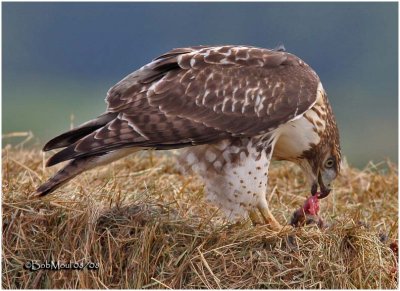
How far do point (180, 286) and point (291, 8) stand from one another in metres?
92.2

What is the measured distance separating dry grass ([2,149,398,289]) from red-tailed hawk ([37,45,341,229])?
263mm

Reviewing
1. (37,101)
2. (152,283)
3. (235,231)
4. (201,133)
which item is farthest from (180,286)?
(37,101)

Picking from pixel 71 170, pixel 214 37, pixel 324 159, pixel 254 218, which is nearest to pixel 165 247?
pixel 71 170

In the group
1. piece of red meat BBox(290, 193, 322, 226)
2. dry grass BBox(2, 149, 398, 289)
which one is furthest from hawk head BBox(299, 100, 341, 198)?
dry grass BBox(2, 149, 398, 289)

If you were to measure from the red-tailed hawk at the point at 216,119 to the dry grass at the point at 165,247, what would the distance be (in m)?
0.26

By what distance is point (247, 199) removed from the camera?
627cm

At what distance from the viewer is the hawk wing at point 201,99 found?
6020mm

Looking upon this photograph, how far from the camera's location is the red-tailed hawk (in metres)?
6.02

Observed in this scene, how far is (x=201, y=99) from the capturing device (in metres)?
6.23

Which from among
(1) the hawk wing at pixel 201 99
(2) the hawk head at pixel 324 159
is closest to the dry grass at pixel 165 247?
(1) the hawk wing at pixel 201 99

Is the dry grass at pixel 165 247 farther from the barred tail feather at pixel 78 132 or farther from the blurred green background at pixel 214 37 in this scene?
the blurred green background at pixel 214 37

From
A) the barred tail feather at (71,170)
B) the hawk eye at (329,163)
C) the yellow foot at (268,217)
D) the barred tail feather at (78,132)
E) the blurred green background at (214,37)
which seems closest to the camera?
the barred tail feather at (71,170)

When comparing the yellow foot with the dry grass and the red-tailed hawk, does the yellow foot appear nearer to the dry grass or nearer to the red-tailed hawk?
the red-tailed hawk

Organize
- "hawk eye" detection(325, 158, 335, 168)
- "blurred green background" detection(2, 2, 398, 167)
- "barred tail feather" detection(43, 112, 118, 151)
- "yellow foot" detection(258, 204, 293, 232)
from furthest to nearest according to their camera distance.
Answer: "blurred green background" detection(2, 2, 398, 167)
"hawk eye" detection(325, 158, 335, 168)
"yellow foot" detection(258, 204, 293, 232)
"barred tail feather" detection(43, 112, 118, 151)
